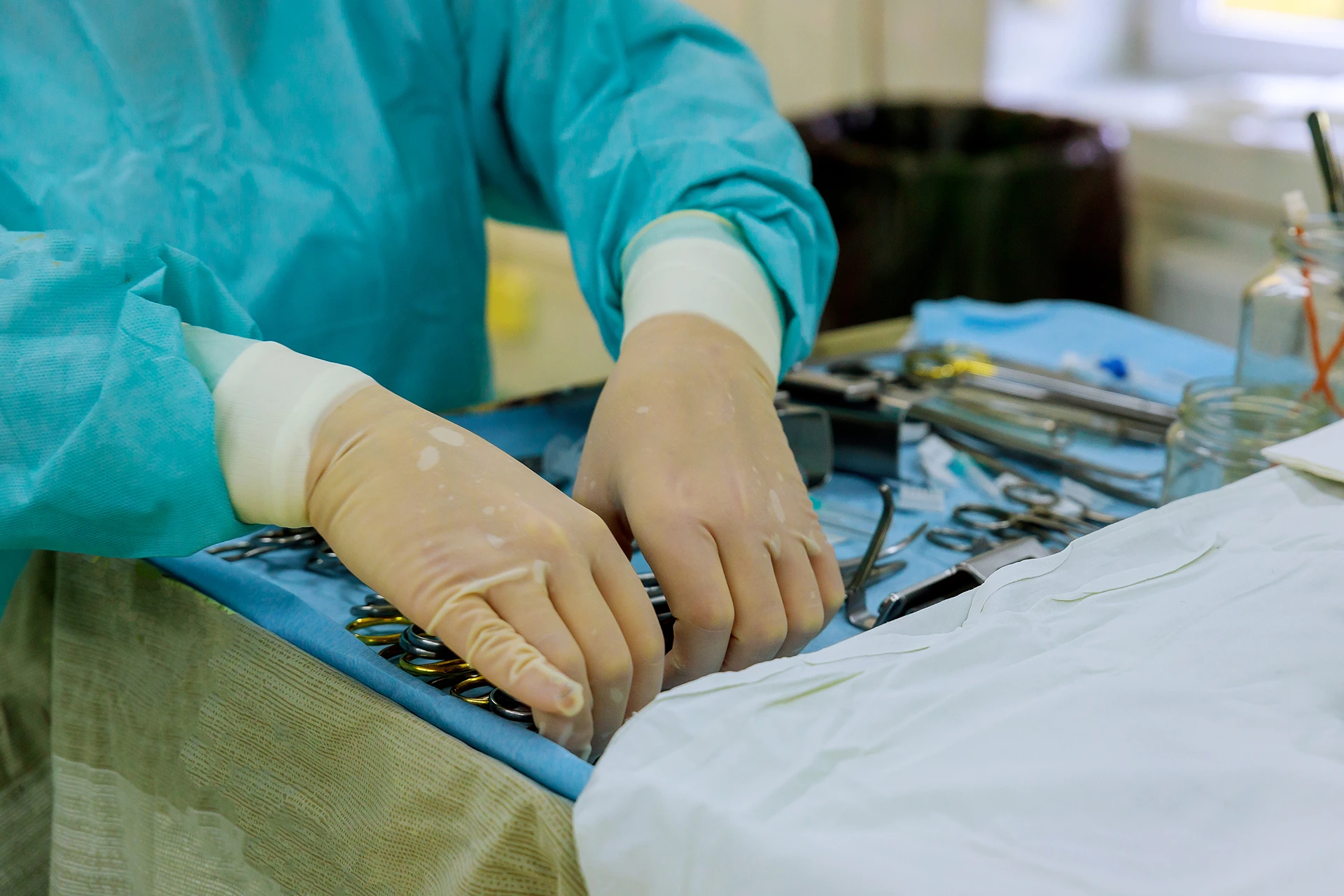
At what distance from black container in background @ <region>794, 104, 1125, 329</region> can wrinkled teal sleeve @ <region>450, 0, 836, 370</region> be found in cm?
81

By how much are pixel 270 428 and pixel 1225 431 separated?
1.79ft

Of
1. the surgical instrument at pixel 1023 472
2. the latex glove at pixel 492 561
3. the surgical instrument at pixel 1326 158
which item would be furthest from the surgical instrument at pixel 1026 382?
the latex glove at pixel 492 561

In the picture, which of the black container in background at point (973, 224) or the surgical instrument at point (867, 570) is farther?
the black container in background at point (973, 224)

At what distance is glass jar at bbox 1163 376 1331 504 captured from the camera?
671mm

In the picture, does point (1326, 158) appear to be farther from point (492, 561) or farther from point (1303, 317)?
point (492, 561)

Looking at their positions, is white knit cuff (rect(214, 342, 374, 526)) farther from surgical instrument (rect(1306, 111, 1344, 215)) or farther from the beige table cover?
surgical instrument (rect(1306, 111, 1344, 215))

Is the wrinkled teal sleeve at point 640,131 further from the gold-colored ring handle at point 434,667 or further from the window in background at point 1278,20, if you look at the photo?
the window in background at point 1278,20

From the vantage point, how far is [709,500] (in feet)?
1.77

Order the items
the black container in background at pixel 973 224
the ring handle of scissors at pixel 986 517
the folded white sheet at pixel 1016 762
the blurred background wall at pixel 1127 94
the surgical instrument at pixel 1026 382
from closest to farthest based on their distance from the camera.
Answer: the folded white sheet at pixel 1016 762
the ring handle of scissors at pixel 986 517
the surgical instrument at pixel 1026 382
the black container in background at pixel 973 224
the blurred background wall at pixel 1127 94

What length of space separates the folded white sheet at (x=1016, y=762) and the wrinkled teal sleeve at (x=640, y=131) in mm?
343

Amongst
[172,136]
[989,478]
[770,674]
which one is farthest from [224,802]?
[989,478]

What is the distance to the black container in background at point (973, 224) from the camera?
160cm

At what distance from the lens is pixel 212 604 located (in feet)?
1.83

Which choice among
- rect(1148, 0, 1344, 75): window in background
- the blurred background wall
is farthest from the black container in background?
rect(1148, 0, 1344, 75): window in background
